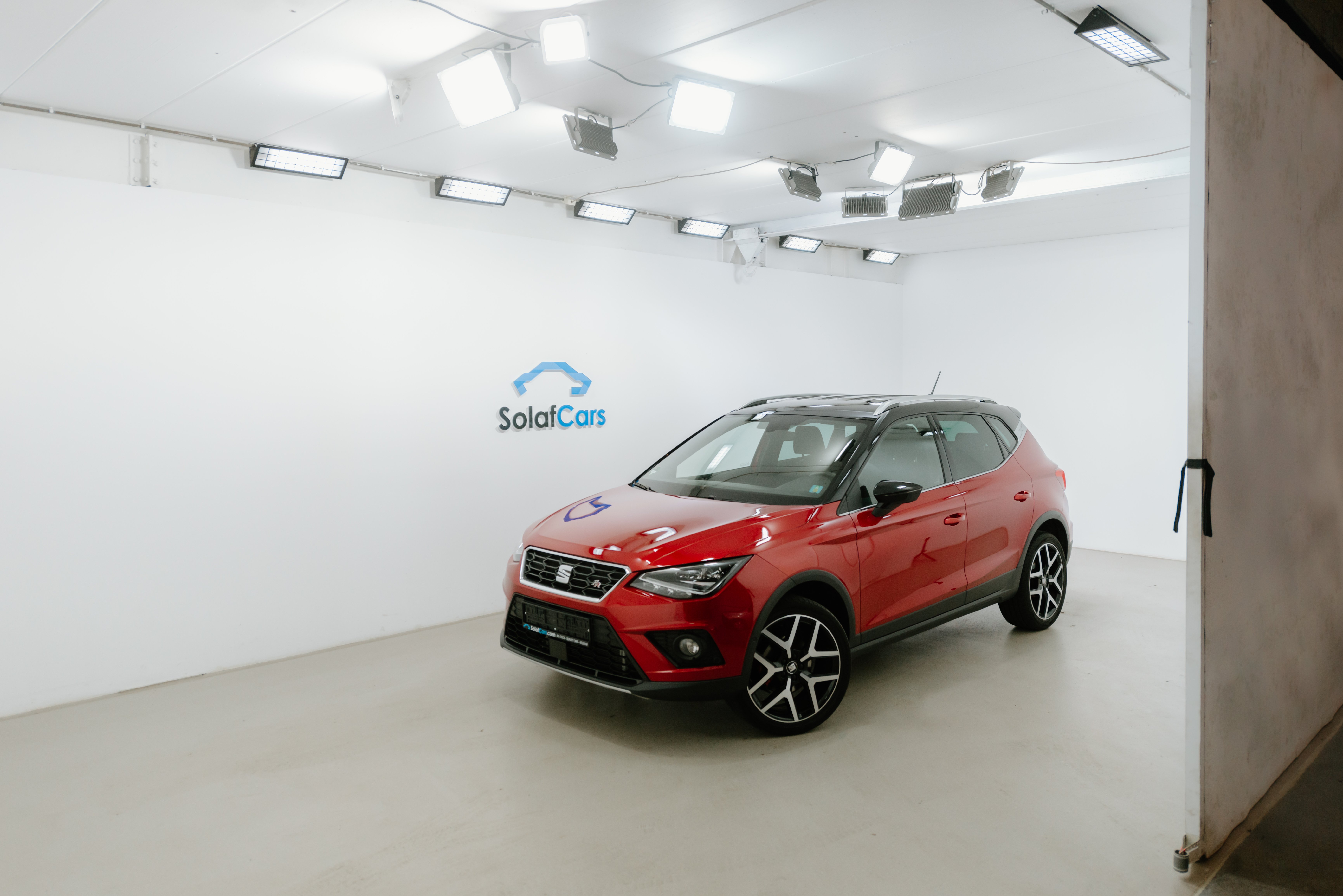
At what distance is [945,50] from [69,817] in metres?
4.47

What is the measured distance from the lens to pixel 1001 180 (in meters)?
5.28

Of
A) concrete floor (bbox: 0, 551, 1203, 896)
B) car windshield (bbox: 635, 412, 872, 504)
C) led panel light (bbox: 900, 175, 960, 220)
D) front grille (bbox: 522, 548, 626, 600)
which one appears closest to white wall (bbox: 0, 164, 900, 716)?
concrete floor (bbox: 0, 551, 1203, 896)

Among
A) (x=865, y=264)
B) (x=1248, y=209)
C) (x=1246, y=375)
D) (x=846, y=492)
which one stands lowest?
(x=846, y=492)

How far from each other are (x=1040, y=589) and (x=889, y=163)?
2671mm

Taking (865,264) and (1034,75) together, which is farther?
(865,264)

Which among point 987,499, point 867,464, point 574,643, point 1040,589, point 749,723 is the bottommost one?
point 749,723

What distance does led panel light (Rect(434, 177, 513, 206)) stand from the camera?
214 inches

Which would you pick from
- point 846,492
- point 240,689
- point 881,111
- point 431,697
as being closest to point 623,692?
point 431,697

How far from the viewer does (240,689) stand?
4328 millimetres

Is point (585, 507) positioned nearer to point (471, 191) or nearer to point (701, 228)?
point (471, 191)

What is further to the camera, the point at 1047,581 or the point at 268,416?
the point at 1047,581

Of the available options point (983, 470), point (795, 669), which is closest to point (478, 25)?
point (795, 669)

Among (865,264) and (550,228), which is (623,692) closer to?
(550,228)

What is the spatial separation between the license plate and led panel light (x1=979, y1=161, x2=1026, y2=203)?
12.6 feet
